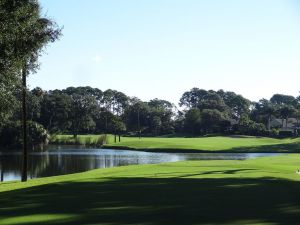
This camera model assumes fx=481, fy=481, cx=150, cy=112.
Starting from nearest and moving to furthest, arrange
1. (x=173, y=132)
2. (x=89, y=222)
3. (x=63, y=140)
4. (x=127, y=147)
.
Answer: (x=89, y=222), (x=127, y=147), (x=63, y=140), (x=173, y=132)

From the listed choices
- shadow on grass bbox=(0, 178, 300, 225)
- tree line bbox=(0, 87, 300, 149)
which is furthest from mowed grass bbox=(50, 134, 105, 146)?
shadow on grass bbox=(0, 178, 300, 225)

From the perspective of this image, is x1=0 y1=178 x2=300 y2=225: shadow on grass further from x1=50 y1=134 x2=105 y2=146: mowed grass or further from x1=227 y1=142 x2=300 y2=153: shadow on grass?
x1=50 y1=134 x2=105 y2=146: mowed grass

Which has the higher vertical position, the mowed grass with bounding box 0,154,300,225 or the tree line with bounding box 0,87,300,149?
the tree line with bounding box 0,87,300,149

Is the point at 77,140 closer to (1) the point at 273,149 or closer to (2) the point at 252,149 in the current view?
(2) the point at 252,149

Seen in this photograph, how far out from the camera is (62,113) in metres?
144

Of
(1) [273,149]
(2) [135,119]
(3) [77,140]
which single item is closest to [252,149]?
(1) [273,149]

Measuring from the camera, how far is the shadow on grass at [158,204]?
40.4 feet

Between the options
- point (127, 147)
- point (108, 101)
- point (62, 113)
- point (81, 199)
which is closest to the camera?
point (81, 199)

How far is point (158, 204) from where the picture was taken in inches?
572

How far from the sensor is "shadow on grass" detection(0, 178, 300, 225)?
40.4ft

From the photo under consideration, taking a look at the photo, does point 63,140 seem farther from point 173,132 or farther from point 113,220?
point 113,220

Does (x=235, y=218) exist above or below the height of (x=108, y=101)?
below

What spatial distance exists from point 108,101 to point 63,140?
68.6 m

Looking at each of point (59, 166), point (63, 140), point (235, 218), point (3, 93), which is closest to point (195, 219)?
point (235, 218)
